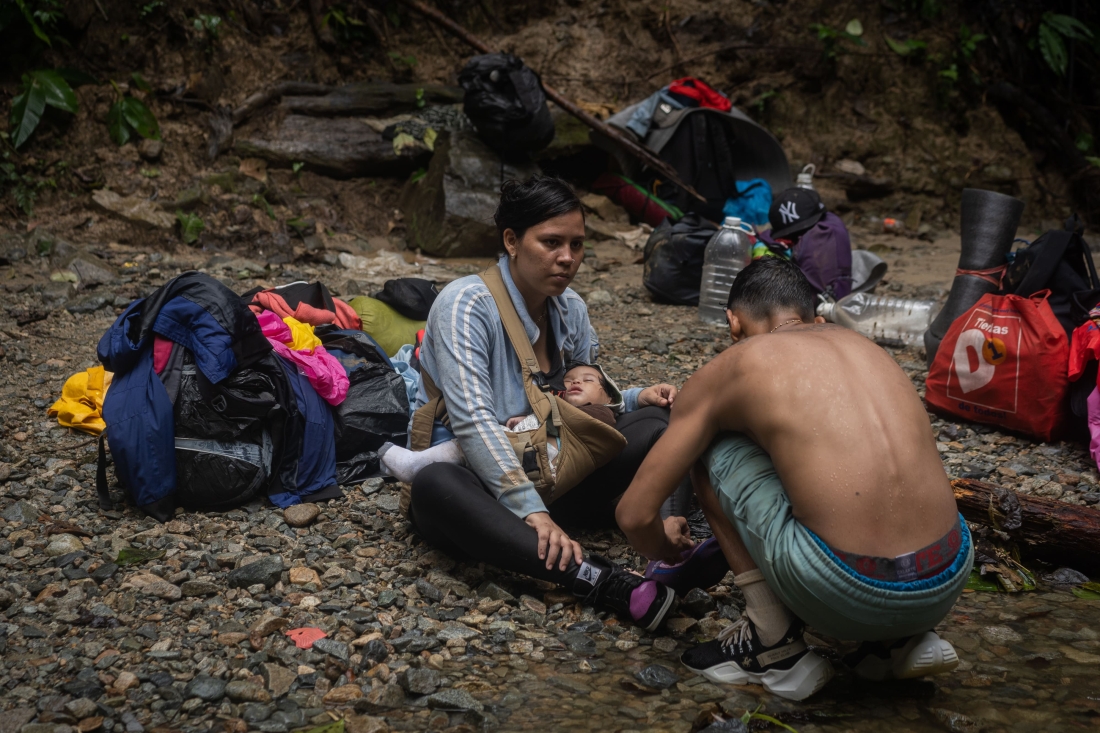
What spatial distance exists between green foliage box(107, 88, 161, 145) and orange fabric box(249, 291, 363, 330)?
4670 mm

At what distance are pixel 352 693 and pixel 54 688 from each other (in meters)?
0.76

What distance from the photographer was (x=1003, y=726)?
212 cm

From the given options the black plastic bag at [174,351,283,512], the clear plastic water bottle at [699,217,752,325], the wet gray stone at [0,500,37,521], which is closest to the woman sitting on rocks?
the black plastic bag at [174,351,283,512]

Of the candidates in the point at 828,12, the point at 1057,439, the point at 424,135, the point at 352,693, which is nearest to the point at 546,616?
the point at 352,693

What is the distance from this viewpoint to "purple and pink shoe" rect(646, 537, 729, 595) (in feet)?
8.76

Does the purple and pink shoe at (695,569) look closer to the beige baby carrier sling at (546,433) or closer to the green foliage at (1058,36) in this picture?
the beige baby carrier sling at (546,433)

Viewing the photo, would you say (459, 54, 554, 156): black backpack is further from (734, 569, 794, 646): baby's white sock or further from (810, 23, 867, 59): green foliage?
(734, 569, 794, 646): baby's white sock

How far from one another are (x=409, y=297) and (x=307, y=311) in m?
0.71

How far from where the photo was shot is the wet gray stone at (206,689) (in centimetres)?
216

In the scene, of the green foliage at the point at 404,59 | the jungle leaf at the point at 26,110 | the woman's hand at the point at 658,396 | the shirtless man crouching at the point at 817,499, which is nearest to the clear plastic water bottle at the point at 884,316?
the woman's hand at the point at 658,396

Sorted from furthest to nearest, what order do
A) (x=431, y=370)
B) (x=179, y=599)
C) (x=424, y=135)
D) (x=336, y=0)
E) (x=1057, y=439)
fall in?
(x=336, y=0), (x=424, y=135), (x=1057, y=439), (x=431, y=370), (x=179, y=599)

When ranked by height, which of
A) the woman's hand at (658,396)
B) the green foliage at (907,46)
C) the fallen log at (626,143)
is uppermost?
the green foliage at (907,46)

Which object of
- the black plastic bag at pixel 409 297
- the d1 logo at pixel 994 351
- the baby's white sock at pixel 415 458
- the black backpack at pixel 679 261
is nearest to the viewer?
the baby's white sock at pixel 415 458

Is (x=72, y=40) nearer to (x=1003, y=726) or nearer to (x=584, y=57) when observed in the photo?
(x=584, y=57)
